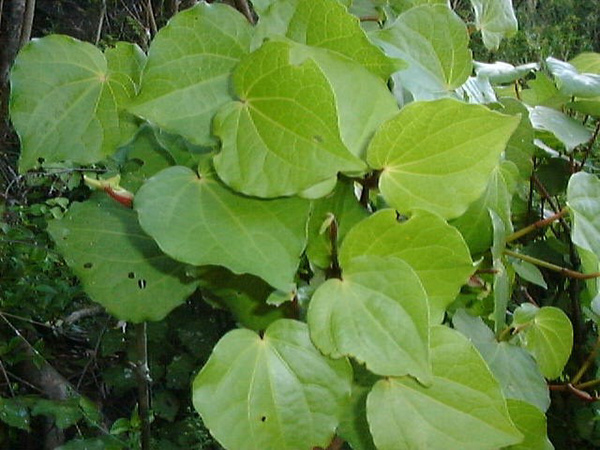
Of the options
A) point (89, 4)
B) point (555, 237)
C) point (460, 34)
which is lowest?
point (89, 4)

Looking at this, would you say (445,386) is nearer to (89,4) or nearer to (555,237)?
(555,237)

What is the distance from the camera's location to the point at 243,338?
348 mm

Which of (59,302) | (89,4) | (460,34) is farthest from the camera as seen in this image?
(89,4)

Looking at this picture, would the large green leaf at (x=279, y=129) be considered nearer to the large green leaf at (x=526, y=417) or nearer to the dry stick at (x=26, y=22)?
the large green leaf at (x=526, y=417)

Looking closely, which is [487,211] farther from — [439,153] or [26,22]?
[26,22]

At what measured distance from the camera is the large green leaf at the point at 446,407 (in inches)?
13.2

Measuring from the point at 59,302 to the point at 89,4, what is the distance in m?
2.28

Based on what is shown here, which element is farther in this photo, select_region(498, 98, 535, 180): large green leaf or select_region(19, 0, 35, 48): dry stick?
select_region(19, 0, 35, 48): dry stick

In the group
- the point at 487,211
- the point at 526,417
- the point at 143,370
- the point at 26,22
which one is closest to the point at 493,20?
the point at 487,211

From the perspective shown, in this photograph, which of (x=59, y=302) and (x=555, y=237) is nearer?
(x=555, y=237)

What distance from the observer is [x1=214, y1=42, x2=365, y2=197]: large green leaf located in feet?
1.01

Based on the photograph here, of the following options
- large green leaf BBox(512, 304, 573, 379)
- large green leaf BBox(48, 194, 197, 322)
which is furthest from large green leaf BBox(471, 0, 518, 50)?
large green leaf BBox(48, 194, 197, 322)

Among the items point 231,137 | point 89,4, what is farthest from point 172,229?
point 89,4

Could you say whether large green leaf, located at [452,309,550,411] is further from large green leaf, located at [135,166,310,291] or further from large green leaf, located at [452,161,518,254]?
large green leaf, located at [135,166,310,291]
